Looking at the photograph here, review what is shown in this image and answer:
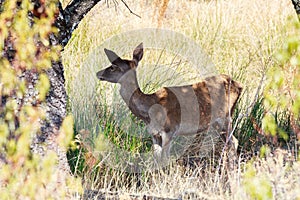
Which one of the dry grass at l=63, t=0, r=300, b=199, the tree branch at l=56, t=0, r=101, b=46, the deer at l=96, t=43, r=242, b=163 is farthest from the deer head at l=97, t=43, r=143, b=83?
the tree branch at l=56, t=0, r=101, b=46

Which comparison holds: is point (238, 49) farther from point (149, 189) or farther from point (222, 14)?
point (149, 189)

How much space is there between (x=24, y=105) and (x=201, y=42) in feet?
18.4

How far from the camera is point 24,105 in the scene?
14.4ft

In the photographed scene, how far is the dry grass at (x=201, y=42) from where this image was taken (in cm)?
536

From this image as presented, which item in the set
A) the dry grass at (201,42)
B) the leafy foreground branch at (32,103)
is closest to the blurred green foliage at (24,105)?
the leafy foreground branch at (32,103)

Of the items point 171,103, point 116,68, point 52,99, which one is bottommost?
point 171,103

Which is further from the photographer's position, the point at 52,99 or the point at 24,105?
the point at 52,99

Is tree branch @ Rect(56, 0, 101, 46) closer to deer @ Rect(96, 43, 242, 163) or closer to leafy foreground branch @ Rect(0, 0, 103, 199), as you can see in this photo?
leafy foreground branch @ Rect(0, 0, 103, 199)

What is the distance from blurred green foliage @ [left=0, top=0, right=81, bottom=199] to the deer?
50.8 inches

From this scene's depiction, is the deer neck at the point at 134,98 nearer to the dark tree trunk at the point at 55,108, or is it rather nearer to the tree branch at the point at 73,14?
the tree branch at the point at 73,14

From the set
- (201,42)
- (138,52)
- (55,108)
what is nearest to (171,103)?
(138,52)

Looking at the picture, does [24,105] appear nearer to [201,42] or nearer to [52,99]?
[52,99]

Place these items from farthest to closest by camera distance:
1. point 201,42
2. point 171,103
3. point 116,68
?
1. point 201,42
2. point 171,103
3. point 116,68

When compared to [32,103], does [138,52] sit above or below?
above
